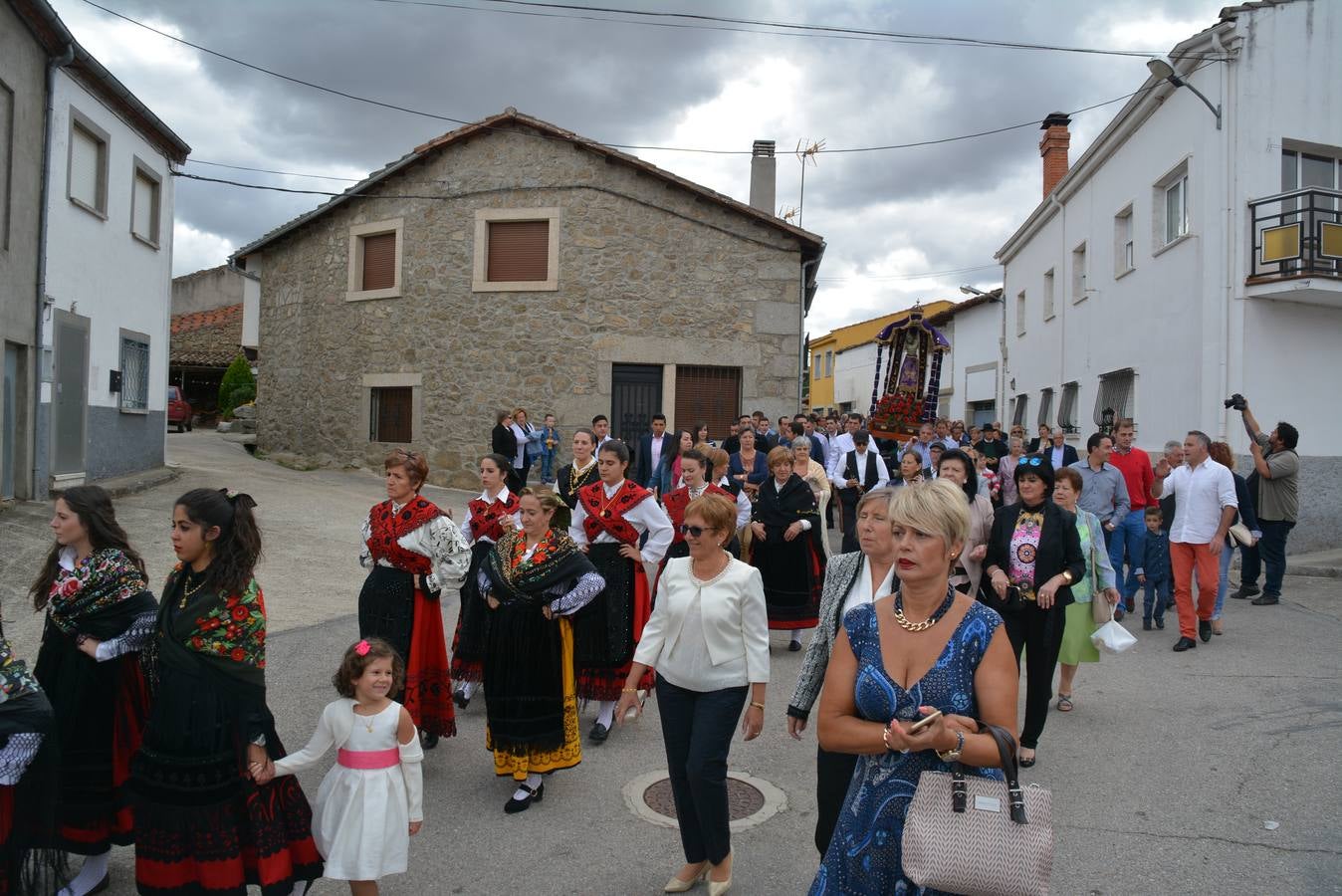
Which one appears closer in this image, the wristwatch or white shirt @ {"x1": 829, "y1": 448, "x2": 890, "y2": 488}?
the wristwatch

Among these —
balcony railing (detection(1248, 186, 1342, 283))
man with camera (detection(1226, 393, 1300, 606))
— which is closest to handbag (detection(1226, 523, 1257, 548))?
man with camera (detection(1226, 393, 1300, 606))

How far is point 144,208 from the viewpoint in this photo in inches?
647

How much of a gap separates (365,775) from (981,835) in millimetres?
2274

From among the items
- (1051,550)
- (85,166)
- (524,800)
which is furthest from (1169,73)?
(85,166)

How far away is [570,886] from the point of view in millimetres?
3945

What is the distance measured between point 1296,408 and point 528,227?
1278 centimetres

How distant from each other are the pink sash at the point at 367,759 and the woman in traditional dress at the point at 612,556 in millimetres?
2390

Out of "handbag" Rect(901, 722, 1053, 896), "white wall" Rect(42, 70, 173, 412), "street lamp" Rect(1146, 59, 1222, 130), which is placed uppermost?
"street lamp" Rect(1146, 59, 1222, 130)

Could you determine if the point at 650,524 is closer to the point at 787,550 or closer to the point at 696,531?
the point at 696,531

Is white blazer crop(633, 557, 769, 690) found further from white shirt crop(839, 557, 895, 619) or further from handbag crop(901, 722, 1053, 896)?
handbag crop(901, 722, 1053, 896)

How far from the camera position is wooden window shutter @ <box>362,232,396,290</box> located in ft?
63.9

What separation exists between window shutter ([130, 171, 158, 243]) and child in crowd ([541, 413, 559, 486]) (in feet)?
23.6

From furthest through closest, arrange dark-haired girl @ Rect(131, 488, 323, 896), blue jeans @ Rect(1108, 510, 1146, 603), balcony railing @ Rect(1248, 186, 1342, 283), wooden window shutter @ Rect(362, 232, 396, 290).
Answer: wooden window shutter @ Rect(362, 232, 396, 290)
balcony railing @ Rect(1248, 186, 1342, 283)
blue jeans @ Rect(1108, 510, 1146, 603)
dark-haired girl @ Rect(131, 488, 323, 896)

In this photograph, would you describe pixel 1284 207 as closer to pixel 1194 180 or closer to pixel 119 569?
pixel 1194 180
